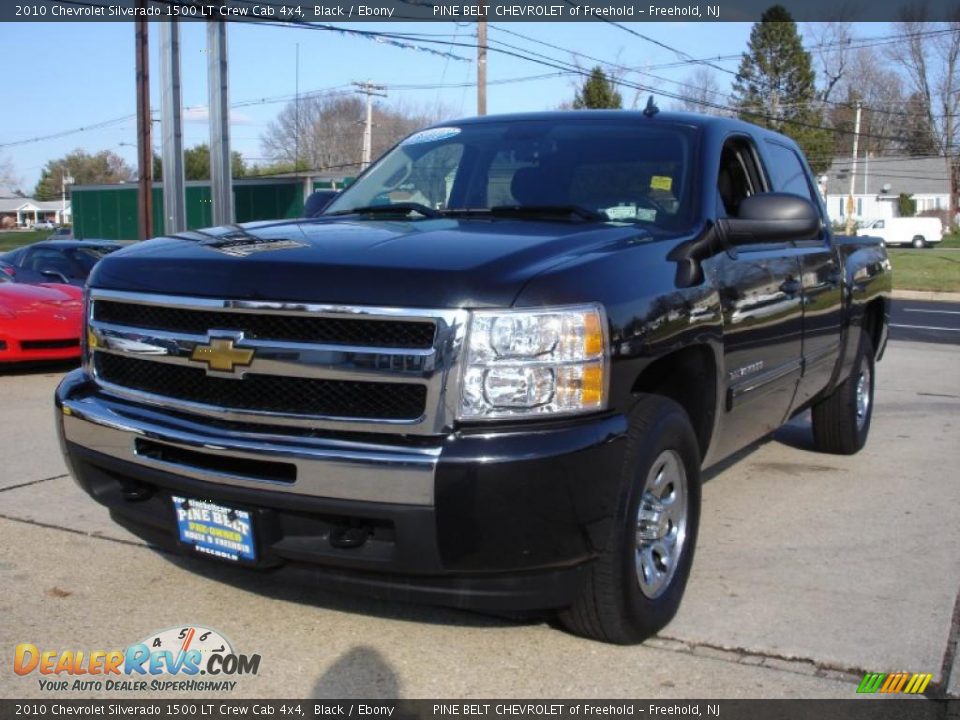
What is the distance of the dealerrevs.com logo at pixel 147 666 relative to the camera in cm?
327

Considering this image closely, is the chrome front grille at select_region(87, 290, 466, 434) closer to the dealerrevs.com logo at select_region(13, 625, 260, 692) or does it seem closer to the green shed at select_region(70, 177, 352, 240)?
the dealerrevs.com logo at select_region(13, 625, 260, 692)

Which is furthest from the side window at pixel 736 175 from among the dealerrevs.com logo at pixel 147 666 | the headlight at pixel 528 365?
the dealerrevs.com logo at pixel 147 666

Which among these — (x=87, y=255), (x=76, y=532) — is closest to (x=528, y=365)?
(x=76, y=532)

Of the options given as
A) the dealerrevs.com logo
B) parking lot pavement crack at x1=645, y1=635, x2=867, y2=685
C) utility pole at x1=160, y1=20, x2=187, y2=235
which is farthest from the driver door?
utility pole at x1=160, y1=20, x2=187, y2=235

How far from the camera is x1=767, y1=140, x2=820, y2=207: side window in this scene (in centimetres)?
530

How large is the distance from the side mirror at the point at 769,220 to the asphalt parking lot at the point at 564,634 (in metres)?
1.39

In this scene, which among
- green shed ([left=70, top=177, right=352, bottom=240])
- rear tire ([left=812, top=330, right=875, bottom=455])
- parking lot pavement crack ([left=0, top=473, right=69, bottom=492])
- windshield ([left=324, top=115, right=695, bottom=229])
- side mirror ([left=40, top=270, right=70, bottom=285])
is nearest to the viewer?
windshield ([left=324, top=115, right=695, bottom=229])

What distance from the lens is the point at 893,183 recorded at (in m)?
74.2

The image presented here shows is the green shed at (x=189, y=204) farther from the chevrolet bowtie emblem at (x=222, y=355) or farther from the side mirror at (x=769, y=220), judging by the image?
the chevrolet bowtie emblem at (x=222, y=355)

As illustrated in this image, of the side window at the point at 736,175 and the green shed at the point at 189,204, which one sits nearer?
the side window at the point at 736,175

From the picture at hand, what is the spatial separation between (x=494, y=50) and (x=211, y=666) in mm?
24712

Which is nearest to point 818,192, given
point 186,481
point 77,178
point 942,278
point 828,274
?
point 828,274

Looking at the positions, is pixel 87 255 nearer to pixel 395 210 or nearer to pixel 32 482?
pixel 32 482

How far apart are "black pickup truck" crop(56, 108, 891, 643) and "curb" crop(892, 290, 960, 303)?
70.9 feet
